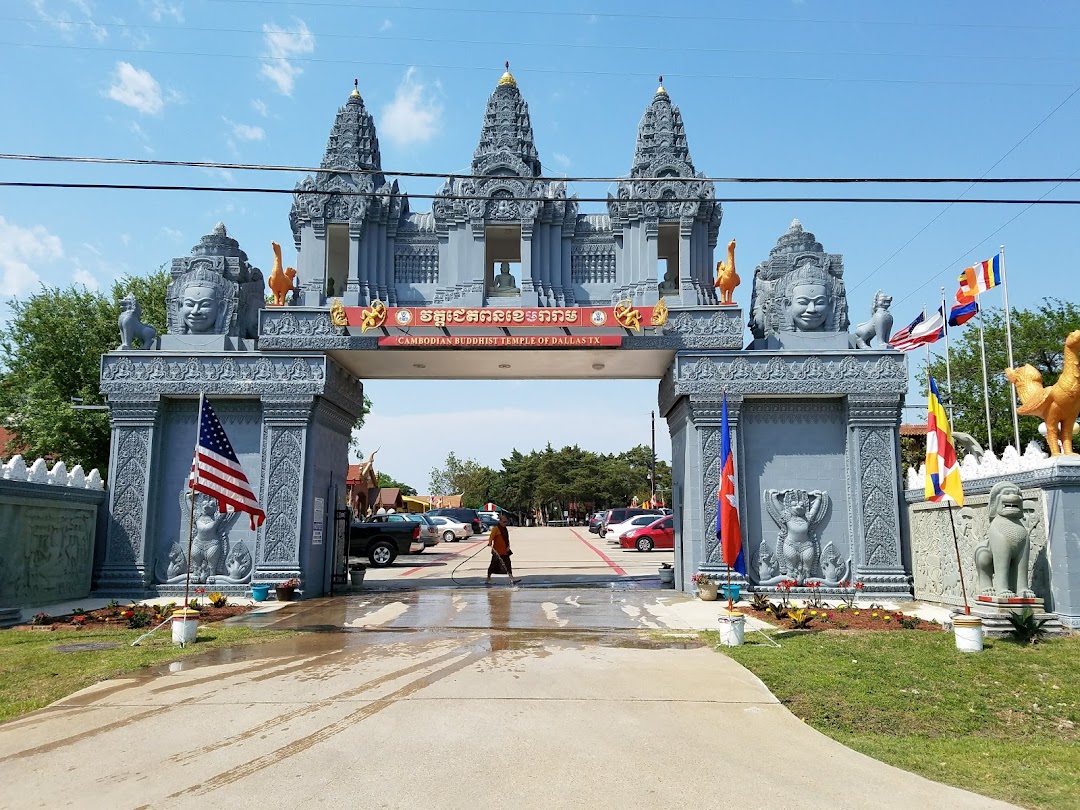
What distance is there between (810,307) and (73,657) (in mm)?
15334

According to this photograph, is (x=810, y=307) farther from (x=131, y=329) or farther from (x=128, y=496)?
(x=128, y=496)

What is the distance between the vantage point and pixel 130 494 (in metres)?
16.7

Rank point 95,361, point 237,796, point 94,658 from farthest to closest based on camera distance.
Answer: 1. point 95,361
2. point 94,658
3. point 237,796

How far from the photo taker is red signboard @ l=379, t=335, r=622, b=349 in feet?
54.6

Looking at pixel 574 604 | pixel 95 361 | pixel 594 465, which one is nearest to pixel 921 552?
pixel 574 604

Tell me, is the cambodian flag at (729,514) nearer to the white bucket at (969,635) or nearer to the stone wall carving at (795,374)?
the white bucket at (969,635)

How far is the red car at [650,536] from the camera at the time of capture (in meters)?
35.4

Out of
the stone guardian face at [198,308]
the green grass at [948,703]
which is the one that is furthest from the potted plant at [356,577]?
the green grass at [948,703]

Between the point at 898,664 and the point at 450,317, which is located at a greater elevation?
the point at 450,317

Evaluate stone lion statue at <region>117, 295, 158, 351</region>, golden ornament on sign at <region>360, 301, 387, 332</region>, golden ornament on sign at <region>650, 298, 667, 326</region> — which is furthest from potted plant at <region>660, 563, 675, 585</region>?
stone lion statue at <region>117, 295, 158, 351</region>

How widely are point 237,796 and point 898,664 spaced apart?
7.68m

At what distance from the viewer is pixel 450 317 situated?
54.7 ft

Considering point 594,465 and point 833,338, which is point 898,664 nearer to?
point 833,338

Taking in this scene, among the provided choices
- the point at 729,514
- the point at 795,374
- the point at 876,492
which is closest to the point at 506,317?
the point at 795,374
